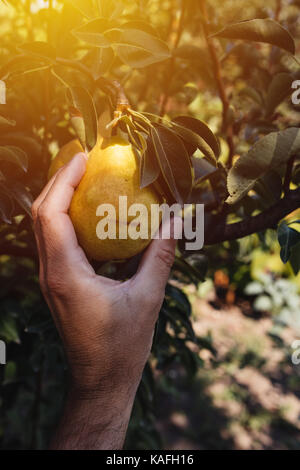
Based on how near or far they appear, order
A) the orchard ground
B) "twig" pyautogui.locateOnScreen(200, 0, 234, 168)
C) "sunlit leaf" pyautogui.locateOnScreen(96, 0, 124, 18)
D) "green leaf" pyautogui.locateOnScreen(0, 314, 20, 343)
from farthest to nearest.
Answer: the orchard ground, "green leaf" pyautogui.locateOnScreen(0, 314, 20, 343), "twig" pyautogui.locateOnScreen(200, 0, 234, 168), "sunlit leaf" pyautogui.locateOnScreen(96, 0, 124, 18)

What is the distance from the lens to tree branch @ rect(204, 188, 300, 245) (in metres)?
0.90

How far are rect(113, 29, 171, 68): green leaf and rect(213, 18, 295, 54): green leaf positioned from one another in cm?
12

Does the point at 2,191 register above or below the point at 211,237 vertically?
above

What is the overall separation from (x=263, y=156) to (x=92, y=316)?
0.46 meters

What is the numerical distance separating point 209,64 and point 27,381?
4.35 ft

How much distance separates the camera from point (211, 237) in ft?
3.28

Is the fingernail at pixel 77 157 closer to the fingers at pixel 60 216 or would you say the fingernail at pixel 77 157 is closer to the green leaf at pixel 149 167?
the fingers at pixel 60 216

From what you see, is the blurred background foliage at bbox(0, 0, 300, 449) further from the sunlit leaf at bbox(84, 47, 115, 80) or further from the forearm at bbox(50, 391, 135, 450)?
the forearm at bbox(50, 391, 135, 450)

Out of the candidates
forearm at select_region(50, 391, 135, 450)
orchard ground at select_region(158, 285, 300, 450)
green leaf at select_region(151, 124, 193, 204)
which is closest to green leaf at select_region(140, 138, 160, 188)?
green leaf at select_region(151, 124, 193, 204)

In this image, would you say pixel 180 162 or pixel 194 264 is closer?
pixel 180 162

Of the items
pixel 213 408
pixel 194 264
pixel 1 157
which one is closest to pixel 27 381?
pixel 194 264
